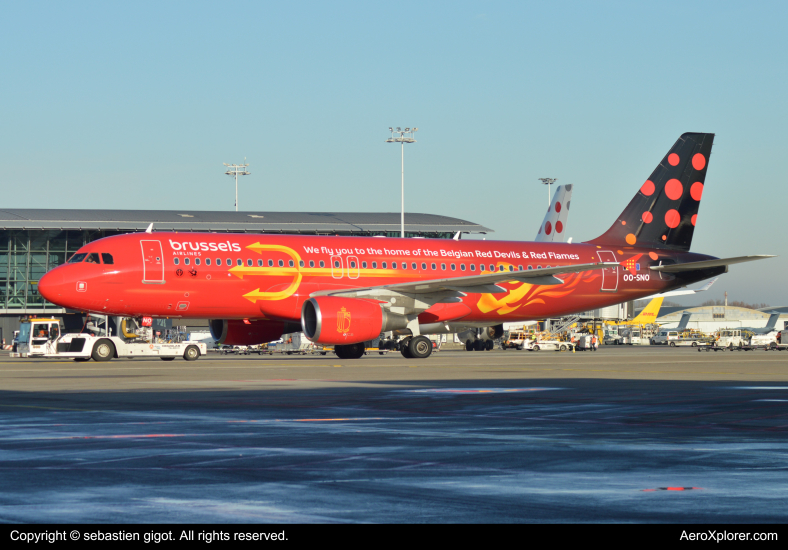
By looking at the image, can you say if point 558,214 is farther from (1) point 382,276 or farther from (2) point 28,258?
(2) point 28,258

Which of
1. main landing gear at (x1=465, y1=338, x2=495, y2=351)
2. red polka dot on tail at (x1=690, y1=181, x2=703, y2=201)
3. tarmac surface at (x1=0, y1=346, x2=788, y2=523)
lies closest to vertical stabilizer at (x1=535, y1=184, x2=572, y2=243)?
main landing gear at (x1=465, y1=338, x2=495, y2=351)

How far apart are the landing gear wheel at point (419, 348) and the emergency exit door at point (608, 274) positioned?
9.60 m

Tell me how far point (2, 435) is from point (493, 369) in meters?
18.3

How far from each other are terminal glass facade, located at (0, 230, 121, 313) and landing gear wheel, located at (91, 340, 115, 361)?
5306cm

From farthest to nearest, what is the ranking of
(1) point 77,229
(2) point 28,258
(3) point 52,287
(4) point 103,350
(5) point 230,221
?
(2) point 28,258, (5) point 230,221, (1) point 77,229, (4) point 103,350, (3) point 52,287

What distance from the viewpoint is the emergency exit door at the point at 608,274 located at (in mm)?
42312

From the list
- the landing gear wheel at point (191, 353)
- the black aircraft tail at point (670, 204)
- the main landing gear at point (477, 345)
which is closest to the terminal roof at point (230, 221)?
the main landing gear at point (477, 345)

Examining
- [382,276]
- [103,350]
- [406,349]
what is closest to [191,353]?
[103,350]

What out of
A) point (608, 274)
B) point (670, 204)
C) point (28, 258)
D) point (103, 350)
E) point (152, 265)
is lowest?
point (103, 350)

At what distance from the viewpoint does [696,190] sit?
147 feet

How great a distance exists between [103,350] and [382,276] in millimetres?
11148

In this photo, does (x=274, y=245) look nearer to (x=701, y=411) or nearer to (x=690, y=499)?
(x=701, y=411)

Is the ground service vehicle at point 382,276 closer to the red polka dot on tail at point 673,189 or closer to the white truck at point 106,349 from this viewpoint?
the red polka dot on tail at point 673,189
